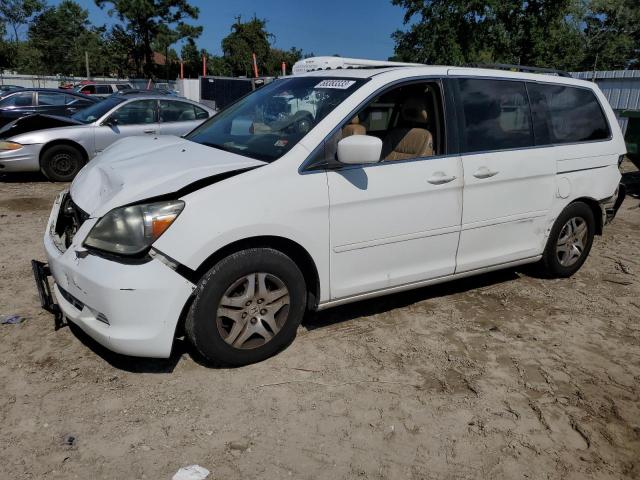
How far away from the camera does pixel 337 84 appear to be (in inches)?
146

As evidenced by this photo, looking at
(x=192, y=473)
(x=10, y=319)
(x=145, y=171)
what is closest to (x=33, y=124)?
(x=10, y=319)

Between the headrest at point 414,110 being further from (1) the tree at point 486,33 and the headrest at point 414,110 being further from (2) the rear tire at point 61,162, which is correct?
(1) the tree at point 486,33

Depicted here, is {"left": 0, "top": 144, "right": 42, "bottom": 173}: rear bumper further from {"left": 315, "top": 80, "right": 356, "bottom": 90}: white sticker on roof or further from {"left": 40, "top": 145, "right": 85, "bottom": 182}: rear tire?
{"left": 315, "top": 80, "right": 356, "bottom": 90}: white sticker on roof

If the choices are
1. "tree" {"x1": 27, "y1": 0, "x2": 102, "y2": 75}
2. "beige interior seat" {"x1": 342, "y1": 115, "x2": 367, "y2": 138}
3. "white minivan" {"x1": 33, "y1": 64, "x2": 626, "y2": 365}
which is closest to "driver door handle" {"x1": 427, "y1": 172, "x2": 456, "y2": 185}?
"white minivan" {"x1": 33, "y1": 64, "x2": 626, "y2": 365}

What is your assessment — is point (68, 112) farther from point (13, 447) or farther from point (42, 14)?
point (42, 14)

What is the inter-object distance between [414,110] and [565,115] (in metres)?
1.52

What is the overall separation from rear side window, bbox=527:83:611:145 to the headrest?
105cm

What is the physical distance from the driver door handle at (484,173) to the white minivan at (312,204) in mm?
13

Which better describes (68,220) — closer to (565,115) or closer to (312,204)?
(312,204)

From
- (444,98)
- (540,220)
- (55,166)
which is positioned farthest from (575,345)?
(55,166)

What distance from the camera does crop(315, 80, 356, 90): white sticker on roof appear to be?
3629mm

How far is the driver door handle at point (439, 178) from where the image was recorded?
3.77m

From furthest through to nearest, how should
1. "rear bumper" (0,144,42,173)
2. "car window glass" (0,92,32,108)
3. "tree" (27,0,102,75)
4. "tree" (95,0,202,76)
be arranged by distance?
1. "tree" (27,0,102,75)
2. "tree" (95,0,202,76)
3. "car window glass" (0,92,32,108)
4. "rear bumper" (0,144,42,173)

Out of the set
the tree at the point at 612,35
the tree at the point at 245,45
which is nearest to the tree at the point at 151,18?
the tree at the point at 245,45
